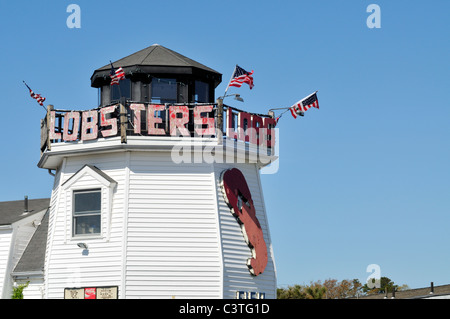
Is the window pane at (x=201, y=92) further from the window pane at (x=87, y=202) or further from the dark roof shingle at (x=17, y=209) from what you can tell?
the dark roof shingle at (x=17, y=209)

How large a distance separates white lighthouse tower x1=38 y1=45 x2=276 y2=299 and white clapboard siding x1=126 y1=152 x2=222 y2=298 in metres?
0.04

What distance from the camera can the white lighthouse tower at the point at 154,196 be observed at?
33.4 meters

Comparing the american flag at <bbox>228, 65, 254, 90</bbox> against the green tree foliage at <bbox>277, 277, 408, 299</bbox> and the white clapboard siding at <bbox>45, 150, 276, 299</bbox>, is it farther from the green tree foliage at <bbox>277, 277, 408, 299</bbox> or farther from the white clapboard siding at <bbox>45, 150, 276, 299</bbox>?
the green tree foliage at <bbox>277, 277, 408, 299</bbox>

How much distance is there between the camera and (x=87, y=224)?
34.7 metres

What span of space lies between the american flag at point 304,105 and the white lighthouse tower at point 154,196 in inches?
86.9

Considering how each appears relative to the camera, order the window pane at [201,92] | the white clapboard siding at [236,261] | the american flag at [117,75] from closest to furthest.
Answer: the white clapboard siding at [236,261], the american flag at [117,75], the window pane at [201,92]

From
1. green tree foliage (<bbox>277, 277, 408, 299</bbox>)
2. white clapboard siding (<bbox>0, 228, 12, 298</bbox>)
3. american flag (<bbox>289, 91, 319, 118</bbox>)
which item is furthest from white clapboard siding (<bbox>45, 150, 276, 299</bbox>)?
green tree foliage (<bbox>277, 277, 408, 299</bbox>)

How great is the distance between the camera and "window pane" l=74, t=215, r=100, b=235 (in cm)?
3453

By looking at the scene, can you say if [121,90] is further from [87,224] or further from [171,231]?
[171,231]

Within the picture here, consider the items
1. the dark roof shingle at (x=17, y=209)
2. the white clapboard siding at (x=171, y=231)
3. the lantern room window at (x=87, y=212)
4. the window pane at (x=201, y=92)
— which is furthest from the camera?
the dark roof shingle at (x=17, y=209)

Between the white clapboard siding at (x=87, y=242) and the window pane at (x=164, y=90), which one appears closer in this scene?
the white clapboard siding at (x=87, y=242)

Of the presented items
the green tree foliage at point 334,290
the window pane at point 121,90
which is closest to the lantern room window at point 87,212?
the window pane at point 121,90
